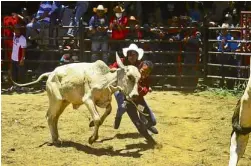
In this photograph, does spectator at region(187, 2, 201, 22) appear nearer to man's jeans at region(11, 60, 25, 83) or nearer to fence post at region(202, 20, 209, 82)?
fence post at region(202, 20, 209, 82)

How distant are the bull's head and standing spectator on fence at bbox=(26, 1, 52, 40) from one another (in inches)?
250

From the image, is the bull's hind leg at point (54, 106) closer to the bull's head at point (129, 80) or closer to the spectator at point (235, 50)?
the bull's head at point (129, 80)

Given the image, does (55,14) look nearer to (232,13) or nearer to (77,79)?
(232,13)

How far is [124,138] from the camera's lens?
785 centimetres

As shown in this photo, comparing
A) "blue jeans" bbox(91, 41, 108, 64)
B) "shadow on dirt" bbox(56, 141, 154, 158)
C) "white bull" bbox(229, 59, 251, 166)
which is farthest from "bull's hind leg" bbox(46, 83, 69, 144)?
"blue jeans" bbox(91, 41, 108, 64)

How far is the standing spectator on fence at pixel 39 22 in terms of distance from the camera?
42.3 feet

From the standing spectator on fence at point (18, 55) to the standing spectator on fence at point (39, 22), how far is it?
1.45ft

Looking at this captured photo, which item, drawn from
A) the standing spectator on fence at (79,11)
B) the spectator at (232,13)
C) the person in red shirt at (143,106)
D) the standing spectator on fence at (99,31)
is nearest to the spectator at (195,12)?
the spectator at (232,13)

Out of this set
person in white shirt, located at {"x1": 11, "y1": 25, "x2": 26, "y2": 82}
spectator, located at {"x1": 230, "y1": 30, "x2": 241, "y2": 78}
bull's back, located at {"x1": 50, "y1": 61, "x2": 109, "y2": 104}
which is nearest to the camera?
bull's back, located at {"x1": 50, "y1": 61, "x2": 109, "y2": 104}

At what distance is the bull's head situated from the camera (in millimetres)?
6750

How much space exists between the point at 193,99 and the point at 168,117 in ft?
6.78

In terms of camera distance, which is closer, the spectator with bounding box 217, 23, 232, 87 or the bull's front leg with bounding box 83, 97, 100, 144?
the bull's front leg with bounding box 83, 97, 100, 144

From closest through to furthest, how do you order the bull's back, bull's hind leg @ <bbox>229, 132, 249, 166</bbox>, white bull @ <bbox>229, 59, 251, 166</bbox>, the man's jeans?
white bull @ <bbox>229, 59, 251, 166</bbox> → bull's hind leg @ <bbox>229, 132, 249, 166</bbox> → the bull's back → the man's jeans

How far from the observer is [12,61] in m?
12.6
